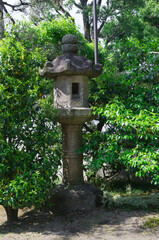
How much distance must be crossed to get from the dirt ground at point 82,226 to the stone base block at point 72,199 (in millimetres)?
141

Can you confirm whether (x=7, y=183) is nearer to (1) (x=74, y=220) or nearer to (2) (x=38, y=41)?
(1) (x=74, y=220)

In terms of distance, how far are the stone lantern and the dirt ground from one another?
0.36 metres

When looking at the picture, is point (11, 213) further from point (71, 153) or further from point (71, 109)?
point (71, 109)

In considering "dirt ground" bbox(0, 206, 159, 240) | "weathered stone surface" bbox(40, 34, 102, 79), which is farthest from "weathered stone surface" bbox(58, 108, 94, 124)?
"dirt ground" bbox(0, 206, 159, 240)

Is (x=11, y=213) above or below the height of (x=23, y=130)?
below

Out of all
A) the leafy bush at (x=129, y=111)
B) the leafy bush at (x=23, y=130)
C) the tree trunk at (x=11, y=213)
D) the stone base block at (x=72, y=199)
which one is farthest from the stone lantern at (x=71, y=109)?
the tree trunk at (x=11, y=213)

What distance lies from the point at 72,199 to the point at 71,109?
5.44 feet

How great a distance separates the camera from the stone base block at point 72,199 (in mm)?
4664

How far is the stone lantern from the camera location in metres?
4.64

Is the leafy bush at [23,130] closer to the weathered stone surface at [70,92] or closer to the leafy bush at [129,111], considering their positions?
the weathered stone surface at [70,92]

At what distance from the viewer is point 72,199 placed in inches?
183

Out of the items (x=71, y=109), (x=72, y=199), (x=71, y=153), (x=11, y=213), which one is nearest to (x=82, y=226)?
(x=72, y=199)

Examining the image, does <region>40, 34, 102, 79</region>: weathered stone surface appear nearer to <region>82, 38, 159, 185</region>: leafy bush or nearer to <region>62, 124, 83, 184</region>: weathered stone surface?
<region>82, 38, 159, 185</region>: leafy bush

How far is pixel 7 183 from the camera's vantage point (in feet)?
12.9
